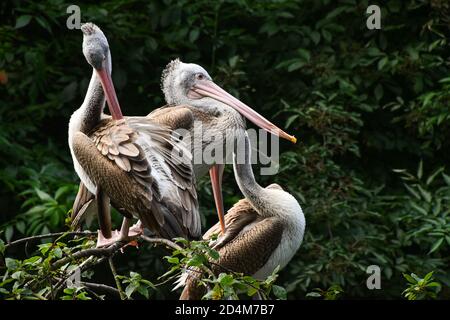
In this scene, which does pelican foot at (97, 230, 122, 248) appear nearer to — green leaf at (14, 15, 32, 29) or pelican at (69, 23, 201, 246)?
pelican at (69, 23, 201, 246)

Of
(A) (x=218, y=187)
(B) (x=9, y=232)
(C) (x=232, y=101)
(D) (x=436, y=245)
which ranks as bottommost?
(D) (x=436, y=245)

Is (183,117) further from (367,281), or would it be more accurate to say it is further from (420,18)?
(420,18)

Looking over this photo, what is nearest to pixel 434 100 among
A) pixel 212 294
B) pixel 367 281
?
pixel 367 281

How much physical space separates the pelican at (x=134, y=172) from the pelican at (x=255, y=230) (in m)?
0.82

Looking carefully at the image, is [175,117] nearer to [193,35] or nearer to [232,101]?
[232,101]

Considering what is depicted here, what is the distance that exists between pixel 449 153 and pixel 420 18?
0.91 metres

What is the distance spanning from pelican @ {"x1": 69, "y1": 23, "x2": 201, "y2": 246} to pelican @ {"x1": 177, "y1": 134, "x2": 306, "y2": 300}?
823mm

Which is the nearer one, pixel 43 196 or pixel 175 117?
pixel 175 117

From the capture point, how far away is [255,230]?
16.8 ft

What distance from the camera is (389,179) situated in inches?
286

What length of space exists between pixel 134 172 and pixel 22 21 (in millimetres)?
2998

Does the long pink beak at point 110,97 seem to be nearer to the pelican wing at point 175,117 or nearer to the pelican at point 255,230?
the pelican wing at point 175,117

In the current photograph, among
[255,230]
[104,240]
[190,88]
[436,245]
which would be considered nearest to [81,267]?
[104,240]

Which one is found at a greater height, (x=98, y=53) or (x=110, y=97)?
(x=98, y=53)
